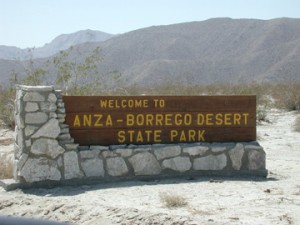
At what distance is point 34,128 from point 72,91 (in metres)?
6.14

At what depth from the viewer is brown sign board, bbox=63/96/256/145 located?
31.1 feet

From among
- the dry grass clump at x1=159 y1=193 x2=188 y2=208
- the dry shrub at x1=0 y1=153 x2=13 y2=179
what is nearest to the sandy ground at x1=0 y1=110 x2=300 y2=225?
the dry grass clump at x1=159 y1=193 x2=188 y2=208

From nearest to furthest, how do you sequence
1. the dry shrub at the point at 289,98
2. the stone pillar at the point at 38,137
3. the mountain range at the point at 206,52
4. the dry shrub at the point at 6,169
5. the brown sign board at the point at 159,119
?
1. the stone pillar at the point at 38,137
2. the brown sign board at the point at 159,119
3. the dry shrub at the point at 6,169
4. the dry shrub at the point at 289,98
5. the mountain range at the point at 206,52

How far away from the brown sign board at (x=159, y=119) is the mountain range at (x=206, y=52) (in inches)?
Answer: 2141

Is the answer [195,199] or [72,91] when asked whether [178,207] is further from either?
[72,91]

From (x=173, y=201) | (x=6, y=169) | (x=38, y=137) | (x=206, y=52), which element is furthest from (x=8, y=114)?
(x=206, y=52)

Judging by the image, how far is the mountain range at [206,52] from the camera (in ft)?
240

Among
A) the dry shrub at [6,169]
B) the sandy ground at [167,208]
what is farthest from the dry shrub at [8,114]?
the sandy ground at [167,208]

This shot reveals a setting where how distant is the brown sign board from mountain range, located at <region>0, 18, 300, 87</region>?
54370 millimetres

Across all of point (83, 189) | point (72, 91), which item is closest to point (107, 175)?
point (83, 189)

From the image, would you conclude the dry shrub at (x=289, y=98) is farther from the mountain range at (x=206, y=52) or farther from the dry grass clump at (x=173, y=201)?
the mountain range at (x=206, y=52)

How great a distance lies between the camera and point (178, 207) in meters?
7.37

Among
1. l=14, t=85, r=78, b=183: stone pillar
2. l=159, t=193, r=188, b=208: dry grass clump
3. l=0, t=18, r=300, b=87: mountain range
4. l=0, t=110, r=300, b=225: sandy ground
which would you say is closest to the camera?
l=0, t=110, r=300, b=225: sandy ground

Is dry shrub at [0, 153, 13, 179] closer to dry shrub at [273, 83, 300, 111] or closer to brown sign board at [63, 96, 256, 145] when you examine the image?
brown sign board at [63, 96, 256, 145]
